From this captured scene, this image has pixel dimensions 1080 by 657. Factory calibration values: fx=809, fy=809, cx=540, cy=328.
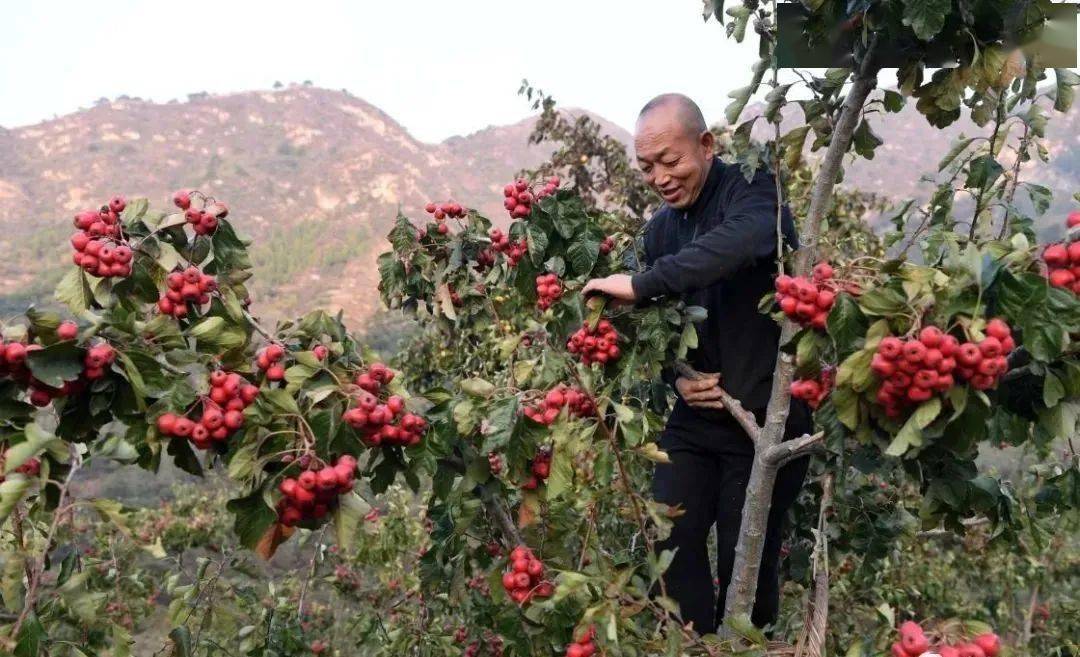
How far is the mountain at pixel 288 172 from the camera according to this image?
156ft

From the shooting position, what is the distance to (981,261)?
55.4 inches

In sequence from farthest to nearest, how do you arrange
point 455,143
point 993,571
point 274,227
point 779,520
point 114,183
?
point 455,143 → point 114,183 → point 274,227 → point 993,571 → point 779,520

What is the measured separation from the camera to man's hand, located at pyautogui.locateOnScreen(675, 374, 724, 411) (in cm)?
241

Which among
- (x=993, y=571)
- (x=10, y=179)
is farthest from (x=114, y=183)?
(x=993, y=571)

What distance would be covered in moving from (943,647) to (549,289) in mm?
1388

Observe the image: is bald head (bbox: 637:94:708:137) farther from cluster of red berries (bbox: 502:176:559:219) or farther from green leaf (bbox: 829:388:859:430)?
green leaf (bbox: 829:388:859:430)

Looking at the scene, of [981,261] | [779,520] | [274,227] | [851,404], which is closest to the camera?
[981,261]

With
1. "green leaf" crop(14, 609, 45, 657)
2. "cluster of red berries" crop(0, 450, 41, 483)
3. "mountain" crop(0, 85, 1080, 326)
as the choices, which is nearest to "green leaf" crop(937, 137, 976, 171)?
"cluster of red berries" crop(0, 450, 41, 483)

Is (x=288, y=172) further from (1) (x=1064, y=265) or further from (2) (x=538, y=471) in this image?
(1) (x=1064, y=265)

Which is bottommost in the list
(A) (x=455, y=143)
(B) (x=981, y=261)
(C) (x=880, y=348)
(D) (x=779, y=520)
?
(D) (x=779, y=520)

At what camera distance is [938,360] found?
141cm

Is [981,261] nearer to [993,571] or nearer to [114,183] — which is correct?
[993,571]

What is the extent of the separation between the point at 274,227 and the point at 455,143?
32.0 metres

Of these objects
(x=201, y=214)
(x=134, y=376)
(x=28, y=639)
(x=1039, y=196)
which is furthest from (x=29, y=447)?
(x=1039, y=196)
